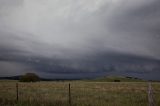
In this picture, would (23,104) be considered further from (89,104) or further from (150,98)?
(150,98)

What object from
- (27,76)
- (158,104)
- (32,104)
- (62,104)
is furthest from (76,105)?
(27,76)

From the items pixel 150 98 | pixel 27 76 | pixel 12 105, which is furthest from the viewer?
pixel 27 76

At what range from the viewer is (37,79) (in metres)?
94.8

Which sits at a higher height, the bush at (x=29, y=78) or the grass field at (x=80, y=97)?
the bush at (x=29, y=78)

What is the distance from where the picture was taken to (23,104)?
1838 centimetres

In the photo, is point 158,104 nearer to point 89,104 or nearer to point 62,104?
point 89,104

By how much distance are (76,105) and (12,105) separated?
4.67m

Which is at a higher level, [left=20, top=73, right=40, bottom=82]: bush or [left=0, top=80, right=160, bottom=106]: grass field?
[left=20, top=73, right=40, bottom=82]: bush

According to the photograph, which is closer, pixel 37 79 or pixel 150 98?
pixel 150 98

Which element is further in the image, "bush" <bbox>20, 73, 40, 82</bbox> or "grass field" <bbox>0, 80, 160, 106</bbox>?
"bush" <bbox>20, 73, 40, 82</bbox>

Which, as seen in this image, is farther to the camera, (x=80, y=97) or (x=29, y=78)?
(x=29, y=78)

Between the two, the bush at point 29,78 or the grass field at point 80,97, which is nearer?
the grass field at point 80,97

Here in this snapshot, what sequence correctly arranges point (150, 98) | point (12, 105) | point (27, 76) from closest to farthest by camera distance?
1. point (150, 98)
2. point (12, 105)
3. point (27, 76)

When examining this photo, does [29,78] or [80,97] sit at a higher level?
[29,78]
